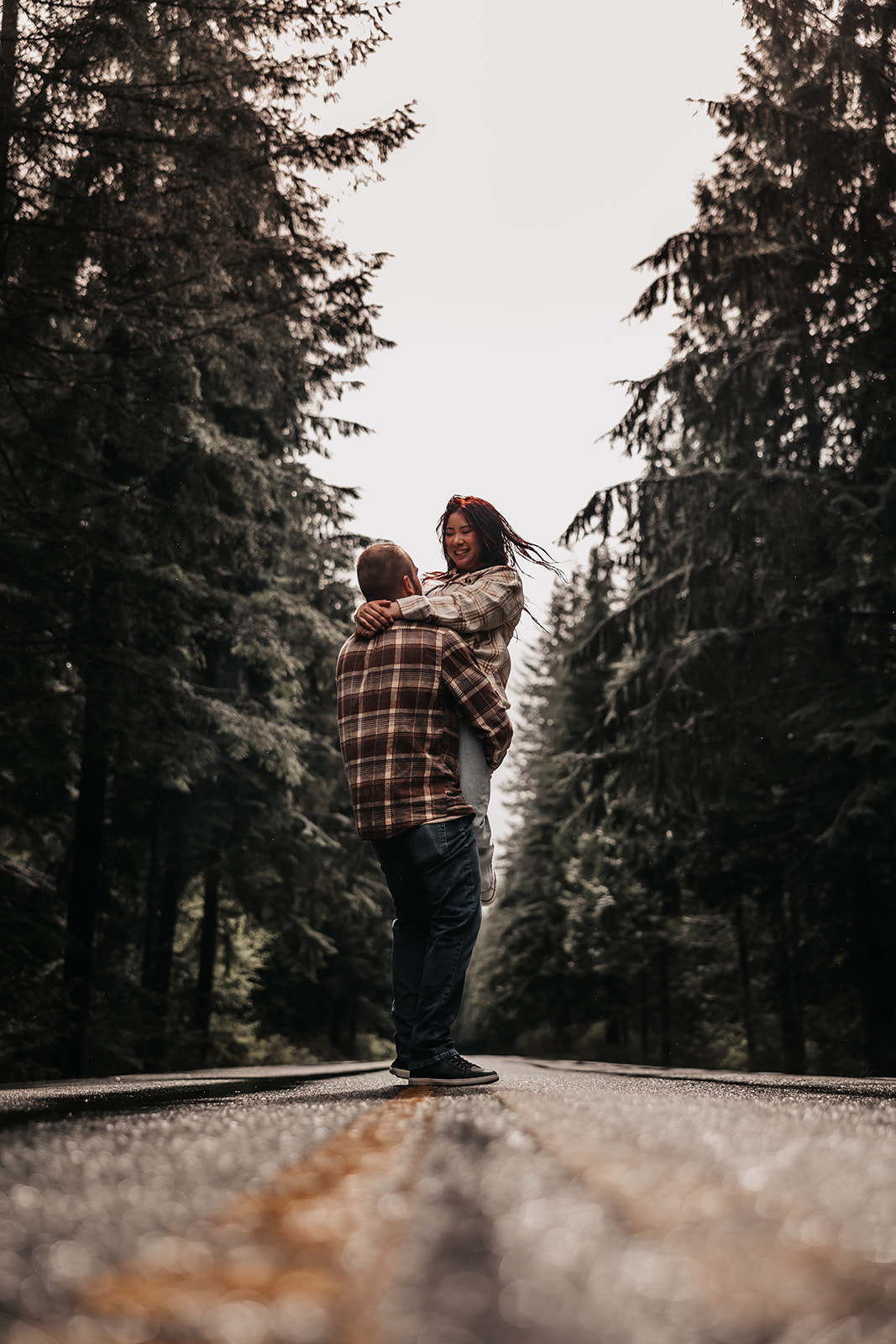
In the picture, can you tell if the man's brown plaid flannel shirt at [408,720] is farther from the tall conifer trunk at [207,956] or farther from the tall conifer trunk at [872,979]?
the tall conifer trunk at [207,956]

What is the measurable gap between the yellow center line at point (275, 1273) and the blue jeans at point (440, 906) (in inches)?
95.8

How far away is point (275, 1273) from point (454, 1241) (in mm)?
111

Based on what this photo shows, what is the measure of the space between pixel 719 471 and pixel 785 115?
4.90 metres

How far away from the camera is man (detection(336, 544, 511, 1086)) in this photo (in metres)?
3.22

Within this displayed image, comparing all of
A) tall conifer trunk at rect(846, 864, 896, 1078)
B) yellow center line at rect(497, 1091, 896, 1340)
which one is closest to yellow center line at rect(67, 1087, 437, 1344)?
yellow center line at rect(497, 1091, 896, 1340)

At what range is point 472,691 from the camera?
11.2ft

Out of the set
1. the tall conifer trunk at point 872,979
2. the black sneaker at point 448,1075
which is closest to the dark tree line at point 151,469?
the black sneaker at point 448,1075

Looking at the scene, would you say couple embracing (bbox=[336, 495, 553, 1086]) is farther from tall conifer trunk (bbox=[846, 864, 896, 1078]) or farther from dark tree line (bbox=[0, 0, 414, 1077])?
tall conifer trunk (bbox=[846, 864, 896, 1078])

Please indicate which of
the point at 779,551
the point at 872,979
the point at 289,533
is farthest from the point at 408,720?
the point at 289,533

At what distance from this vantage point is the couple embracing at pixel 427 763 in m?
3.24

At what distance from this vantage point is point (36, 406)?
30.4 feet

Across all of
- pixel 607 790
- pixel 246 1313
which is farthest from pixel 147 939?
pixel 246 1313

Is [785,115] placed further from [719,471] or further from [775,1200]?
[775,1200]

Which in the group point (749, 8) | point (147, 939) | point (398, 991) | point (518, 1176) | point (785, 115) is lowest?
point (147, 939)
